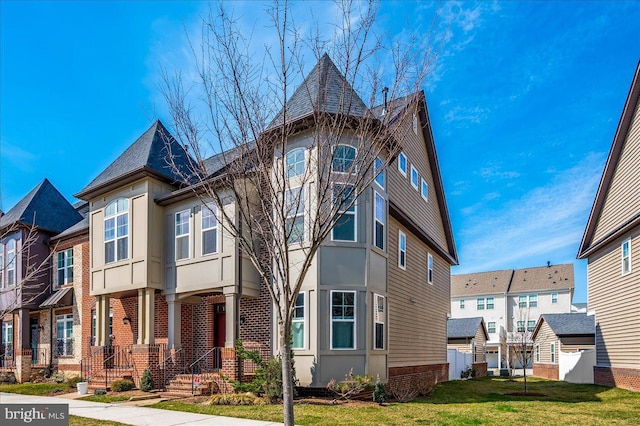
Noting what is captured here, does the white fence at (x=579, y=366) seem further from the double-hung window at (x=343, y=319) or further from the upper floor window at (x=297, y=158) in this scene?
the upper floor window at (x=297, y=158)

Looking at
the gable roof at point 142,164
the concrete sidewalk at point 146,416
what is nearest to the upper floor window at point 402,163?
the gable roof at point 142,164

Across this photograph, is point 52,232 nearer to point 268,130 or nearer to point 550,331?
point 268,130

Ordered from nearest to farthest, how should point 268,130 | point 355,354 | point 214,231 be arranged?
point 268,130
point 355,354
point 214,231

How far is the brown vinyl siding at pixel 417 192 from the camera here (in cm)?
1778

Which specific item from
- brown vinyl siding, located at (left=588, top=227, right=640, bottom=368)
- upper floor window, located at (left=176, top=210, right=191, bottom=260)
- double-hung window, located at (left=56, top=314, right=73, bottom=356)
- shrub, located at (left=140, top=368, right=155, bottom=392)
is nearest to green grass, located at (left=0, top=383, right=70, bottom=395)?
double-hung window, located at (left=56, top=314, right=73, bottom=356)

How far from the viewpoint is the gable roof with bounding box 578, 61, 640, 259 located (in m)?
17.9

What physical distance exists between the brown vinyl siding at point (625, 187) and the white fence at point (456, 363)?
982 cm

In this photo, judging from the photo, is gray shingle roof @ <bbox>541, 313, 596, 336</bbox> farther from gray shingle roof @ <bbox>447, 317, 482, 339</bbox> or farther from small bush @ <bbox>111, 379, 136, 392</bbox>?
small bush @ <bbox>111, 379, 136, 392</bbox>

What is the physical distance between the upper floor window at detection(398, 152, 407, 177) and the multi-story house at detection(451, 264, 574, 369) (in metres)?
34.2

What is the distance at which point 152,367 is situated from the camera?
15.9 meters

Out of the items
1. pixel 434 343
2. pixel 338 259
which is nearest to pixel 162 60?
pixel 338 259

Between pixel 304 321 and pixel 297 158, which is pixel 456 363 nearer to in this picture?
pixel 304 321

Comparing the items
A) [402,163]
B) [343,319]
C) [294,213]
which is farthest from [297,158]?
[402,163]

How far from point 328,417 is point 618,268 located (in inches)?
592
